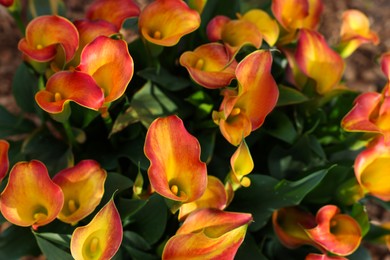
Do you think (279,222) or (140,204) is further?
(279,222)

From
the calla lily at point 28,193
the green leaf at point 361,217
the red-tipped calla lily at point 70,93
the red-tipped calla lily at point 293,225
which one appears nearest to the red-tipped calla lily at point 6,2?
the red-tipped calla lily at point 70,93

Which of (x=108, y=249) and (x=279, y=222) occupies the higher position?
(x=108, y=249)

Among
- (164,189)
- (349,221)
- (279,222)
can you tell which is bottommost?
(279,222)

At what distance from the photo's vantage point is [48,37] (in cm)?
89

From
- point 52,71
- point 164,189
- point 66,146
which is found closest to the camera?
point 164,189

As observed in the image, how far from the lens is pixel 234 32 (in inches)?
37.3

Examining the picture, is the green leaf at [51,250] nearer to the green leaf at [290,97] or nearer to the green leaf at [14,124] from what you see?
the green leaf at [14,124]

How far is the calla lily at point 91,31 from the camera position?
889 mm

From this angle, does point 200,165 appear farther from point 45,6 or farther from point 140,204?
point 45,6

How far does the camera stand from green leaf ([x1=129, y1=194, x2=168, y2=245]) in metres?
0.87

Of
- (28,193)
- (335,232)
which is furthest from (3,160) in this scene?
(335,232)

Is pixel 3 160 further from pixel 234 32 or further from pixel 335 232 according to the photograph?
pixel 335 232

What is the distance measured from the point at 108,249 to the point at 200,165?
7.0 inches

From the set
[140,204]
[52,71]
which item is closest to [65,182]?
[140,204]
